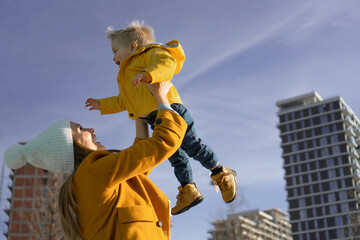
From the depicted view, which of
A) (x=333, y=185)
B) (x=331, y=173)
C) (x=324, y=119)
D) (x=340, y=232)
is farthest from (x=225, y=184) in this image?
(x=324, y=119)

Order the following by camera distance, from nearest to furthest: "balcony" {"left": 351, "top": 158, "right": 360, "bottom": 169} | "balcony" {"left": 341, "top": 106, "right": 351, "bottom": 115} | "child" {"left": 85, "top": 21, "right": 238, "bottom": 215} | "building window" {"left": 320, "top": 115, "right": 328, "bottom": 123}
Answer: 1. "child" {"left": 85, "top": 21, "right": 238, "bottom": 215}
2. "balcony" {"left": 351, "top": 158, "right": 360, "bottom": 169}
3. "balcony" {"left": 341, "top": 106, "right": 351, "bottom": 115}
4. "building window" {"left": 320, "top": 115, "right": 328, "bottom": 123}

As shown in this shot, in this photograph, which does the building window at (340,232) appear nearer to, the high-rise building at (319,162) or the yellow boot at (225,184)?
the high-rise building at (319,162)

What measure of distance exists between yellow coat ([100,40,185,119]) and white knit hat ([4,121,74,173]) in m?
0.61

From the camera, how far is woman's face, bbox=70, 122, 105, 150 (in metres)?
2.70

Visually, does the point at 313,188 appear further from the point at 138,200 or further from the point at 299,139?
the point at 138,200

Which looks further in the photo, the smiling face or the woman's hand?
the smiling face

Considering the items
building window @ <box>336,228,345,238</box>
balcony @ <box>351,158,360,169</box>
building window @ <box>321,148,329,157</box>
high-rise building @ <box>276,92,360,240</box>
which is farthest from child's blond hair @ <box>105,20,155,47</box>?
building window @ <box>321,148,329,157</box>

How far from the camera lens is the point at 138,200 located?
2.54m

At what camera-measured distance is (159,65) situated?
2.84 meters

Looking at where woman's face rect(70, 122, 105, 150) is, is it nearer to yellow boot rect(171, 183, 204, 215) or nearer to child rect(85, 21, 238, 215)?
child rect(85, 21, 238, 215)

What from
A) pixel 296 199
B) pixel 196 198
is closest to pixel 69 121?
pixel 196 198

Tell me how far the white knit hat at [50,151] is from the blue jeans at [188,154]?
706mm

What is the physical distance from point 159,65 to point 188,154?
77cm

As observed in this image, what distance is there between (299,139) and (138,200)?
98.5 metres
